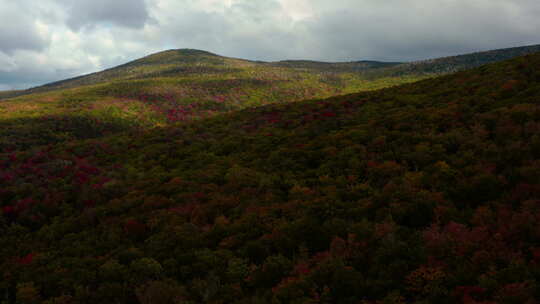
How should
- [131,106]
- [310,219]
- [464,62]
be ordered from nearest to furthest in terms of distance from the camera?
[310,219]
[131,106]
[464,62]

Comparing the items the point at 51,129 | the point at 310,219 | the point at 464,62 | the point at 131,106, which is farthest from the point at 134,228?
the point at 464,62

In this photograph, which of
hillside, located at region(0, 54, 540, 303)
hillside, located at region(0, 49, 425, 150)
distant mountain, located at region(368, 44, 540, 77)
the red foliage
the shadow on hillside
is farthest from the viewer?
distant mountain, located at region(368, 44, 540, 77)

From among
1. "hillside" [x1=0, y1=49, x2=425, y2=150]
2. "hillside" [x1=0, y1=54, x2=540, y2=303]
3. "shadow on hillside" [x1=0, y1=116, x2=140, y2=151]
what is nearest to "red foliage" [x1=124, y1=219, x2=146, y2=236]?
"hillside" [x1=0, y1=54, x2=540, y2=303]

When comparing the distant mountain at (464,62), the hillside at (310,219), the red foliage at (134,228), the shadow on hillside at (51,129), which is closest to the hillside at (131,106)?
the shadow on hillside at (51,129)

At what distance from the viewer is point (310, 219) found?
8102mm

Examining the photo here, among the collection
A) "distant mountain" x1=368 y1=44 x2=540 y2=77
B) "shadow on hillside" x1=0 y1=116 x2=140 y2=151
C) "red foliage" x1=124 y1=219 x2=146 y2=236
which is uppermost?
"distant mountain" x1=368 y1=44 x2=540 y2=77

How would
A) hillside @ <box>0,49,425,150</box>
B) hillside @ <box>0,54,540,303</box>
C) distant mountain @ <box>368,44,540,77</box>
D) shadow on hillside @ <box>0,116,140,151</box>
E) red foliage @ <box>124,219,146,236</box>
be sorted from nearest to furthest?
hillside @ <box>0,54,540,303</box> → red foliage @ <box>124,219,146,236</box> → shadow on hillside @ <box>0,116,140,151</box> → hillside @ <box>0,49,425,150</box> → distant mountain @ <box>368,44,540,77</box>

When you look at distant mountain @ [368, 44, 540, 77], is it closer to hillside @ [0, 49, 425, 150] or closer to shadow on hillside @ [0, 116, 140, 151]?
hillside @ [0, 49, 425, 150]

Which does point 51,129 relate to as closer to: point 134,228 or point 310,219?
point 134,228

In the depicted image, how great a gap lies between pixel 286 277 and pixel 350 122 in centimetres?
1437

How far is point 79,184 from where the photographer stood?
14.5 meters

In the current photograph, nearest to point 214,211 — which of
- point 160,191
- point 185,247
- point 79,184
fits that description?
point 185,247

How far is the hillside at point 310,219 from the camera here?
18.2 feet

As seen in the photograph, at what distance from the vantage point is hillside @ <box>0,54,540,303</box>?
5551 millimetres
